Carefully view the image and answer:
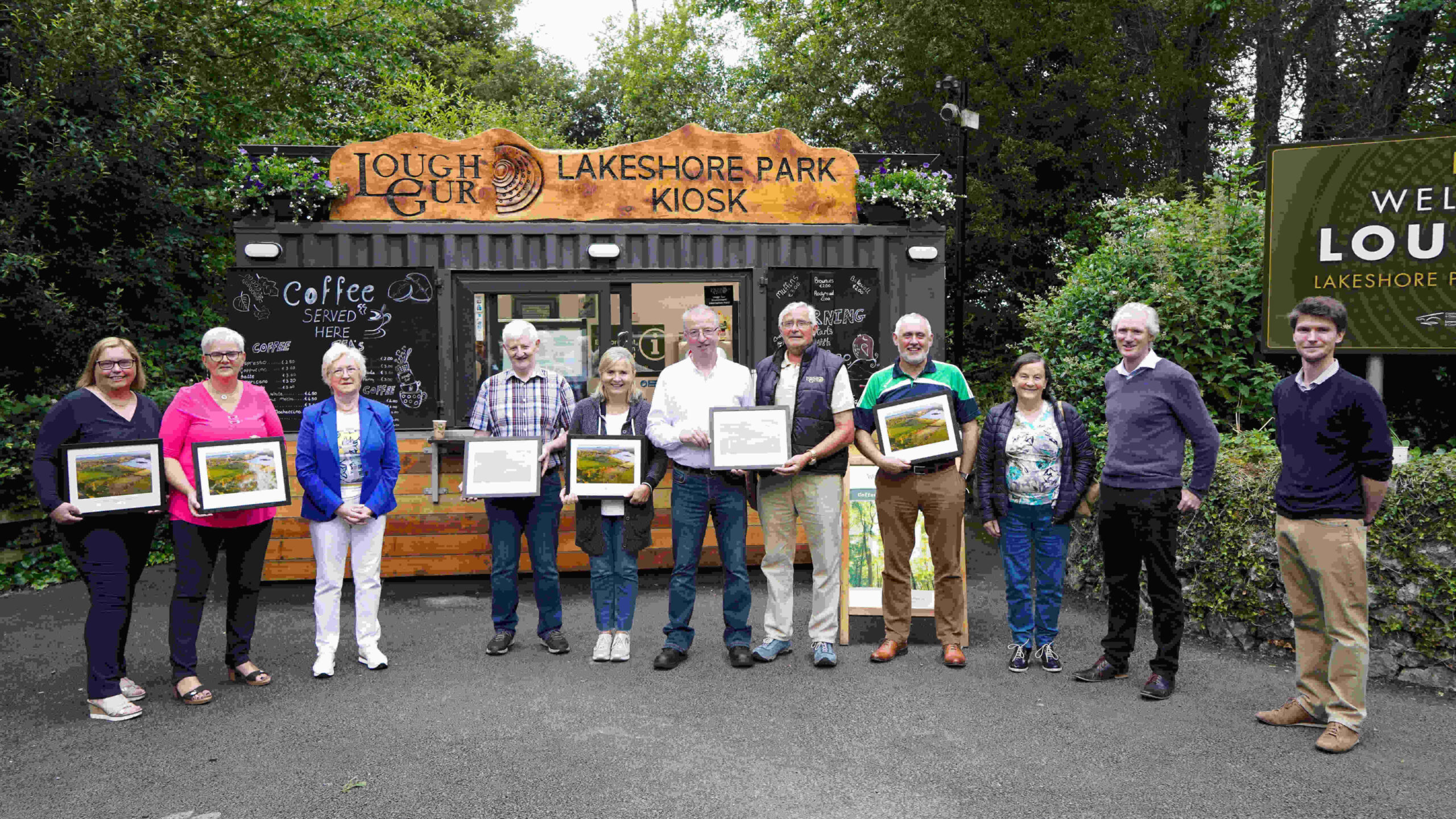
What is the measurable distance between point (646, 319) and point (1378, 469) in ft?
17.3

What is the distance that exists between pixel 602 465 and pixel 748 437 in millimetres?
825

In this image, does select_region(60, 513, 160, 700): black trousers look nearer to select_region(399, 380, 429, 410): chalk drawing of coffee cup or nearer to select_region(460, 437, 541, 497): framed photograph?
select_region(460, 437, 541, 497): framed photograph

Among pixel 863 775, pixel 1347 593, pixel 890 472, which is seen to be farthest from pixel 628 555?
pixel 1347 593

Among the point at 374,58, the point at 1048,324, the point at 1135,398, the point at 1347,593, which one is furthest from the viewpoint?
the point at 374,58

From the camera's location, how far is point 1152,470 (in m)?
4.36

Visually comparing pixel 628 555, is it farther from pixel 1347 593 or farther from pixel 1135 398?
pixel 1347 593

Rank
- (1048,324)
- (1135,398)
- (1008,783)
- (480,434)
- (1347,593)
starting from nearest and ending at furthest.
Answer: (1008,783), (1347,593), (1135,398), (480,434), (1048,324)

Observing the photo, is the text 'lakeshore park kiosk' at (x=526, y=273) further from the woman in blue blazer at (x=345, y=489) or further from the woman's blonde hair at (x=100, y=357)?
the woman's blonde hair at (x=100, y=357)

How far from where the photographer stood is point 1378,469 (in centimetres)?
373

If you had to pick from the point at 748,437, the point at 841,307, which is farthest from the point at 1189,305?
the point at 748,437

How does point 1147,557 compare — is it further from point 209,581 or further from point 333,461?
point 209,581

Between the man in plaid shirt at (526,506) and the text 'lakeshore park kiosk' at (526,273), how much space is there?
1828 mm

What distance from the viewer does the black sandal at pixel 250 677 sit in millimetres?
4715

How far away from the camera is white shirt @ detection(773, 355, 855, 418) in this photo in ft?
16.0
